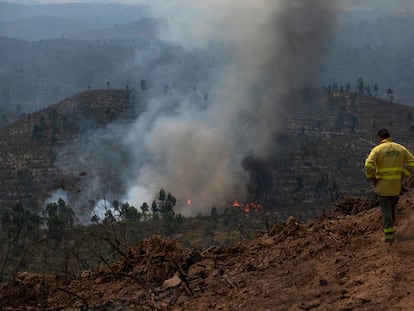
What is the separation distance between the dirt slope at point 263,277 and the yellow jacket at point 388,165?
37.2 inches

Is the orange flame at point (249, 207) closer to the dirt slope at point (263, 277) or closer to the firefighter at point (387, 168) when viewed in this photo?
the dirt slope at point (263, 277)

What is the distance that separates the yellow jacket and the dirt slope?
3.10ft

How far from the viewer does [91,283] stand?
364 inches

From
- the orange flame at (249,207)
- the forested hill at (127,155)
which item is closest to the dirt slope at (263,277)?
the forested hill at (127,155)

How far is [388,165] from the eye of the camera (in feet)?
27.9

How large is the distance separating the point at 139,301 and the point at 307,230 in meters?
4.28

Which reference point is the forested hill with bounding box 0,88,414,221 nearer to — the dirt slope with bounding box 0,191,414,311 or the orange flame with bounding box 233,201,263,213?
the orange flame with bounding box 233,201,263,213

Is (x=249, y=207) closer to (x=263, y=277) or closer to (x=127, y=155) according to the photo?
(x=127, y=155)

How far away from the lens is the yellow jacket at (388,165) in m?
8.44

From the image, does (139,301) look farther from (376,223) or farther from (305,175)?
(305,175)

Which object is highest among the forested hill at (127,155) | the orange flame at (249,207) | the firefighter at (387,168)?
the forested hill at (127,155)

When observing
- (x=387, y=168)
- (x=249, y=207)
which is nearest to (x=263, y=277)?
(x=387, y=168)

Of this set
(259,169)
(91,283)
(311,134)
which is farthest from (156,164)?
(91,283)

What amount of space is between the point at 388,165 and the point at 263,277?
3.00 m
